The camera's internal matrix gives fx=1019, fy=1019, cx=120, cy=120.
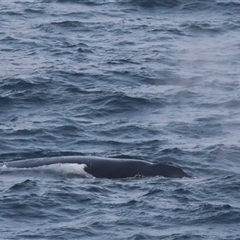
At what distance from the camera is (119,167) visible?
23875 mm

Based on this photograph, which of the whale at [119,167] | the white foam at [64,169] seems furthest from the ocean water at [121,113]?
the whale at [119,167]

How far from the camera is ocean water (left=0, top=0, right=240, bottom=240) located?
20.9 metres

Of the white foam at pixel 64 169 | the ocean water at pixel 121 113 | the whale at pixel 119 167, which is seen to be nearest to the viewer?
the ocean water at pixel 121 113

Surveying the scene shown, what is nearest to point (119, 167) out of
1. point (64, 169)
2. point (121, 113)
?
point (64, 169)

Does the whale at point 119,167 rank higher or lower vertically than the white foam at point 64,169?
higher

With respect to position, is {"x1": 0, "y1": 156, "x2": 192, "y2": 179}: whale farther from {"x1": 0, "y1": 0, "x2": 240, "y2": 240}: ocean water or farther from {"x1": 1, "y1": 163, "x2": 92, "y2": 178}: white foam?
{"x1": 0, "y1": 0, "x2": 240, "y2": 240}: ocean water

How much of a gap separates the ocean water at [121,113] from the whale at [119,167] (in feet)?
0.90

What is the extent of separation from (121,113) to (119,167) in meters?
6.81

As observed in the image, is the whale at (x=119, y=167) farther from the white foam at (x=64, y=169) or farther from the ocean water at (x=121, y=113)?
the ocean water at (x=121, y=113)

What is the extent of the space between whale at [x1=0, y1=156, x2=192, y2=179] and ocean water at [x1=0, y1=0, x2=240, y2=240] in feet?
0.90

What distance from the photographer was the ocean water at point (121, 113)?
2091 centimetres

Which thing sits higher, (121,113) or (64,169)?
(64,169)

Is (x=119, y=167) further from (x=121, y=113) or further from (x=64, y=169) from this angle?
(x=121, y=113)

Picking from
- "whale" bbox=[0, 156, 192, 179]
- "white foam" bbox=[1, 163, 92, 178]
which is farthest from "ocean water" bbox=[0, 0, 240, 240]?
"whale" bbox=[0, 156, 192, 179]
